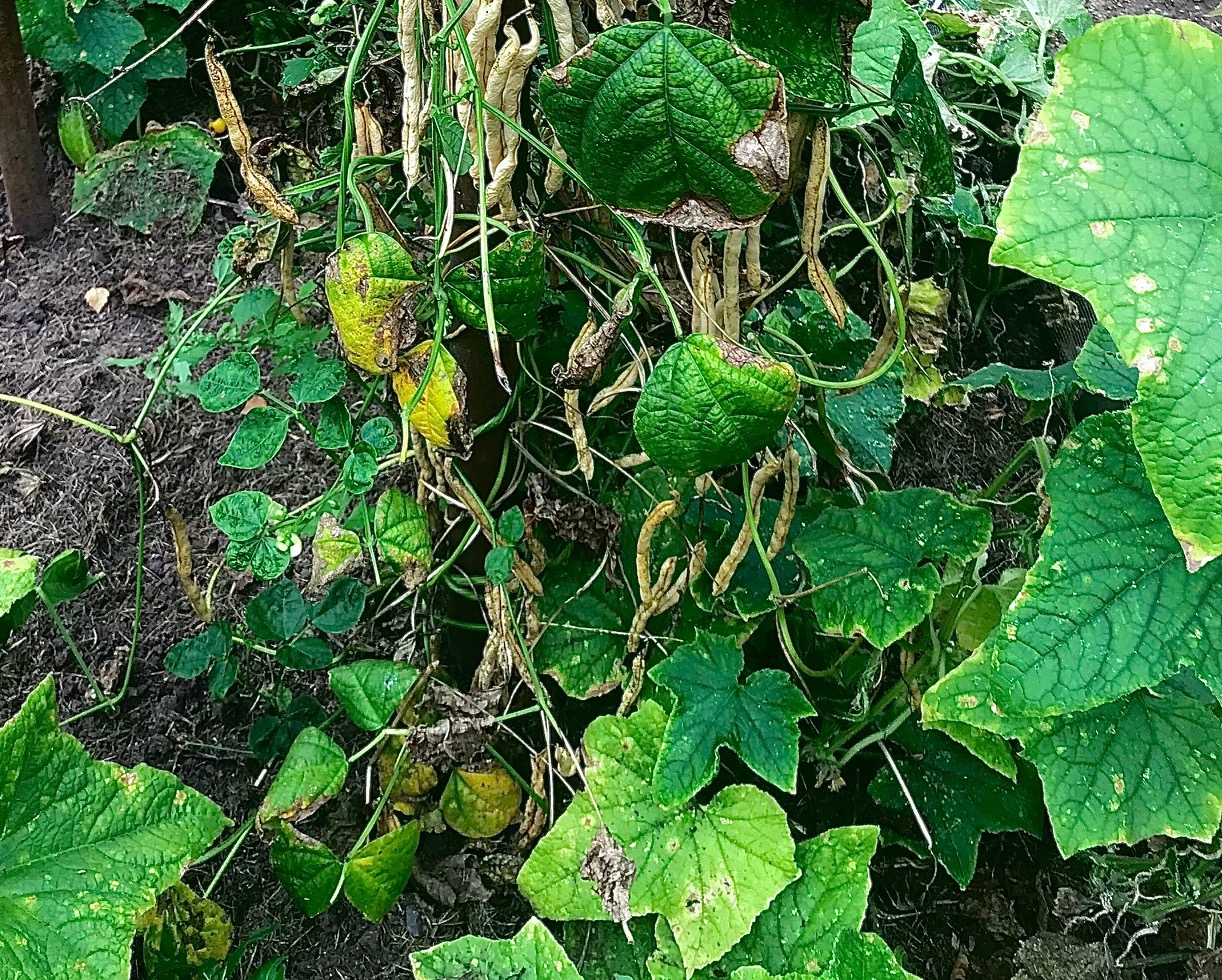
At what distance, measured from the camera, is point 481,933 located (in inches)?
51.4

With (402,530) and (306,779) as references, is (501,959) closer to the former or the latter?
(306,779)

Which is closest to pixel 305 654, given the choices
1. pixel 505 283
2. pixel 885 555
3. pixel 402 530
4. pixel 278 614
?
pixel 278 614

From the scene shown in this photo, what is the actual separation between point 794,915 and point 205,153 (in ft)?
5.24

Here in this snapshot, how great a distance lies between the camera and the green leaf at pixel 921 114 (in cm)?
86

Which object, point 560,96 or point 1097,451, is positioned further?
point 1097,451

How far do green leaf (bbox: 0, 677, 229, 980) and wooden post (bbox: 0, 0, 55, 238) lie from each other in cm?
110

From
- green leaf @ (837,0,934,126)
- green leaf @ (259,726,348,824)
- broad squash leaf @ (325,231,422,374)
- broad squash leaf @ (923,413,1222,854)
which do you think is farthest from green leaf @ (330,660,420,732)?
green leaf @ (837,0,934,126)

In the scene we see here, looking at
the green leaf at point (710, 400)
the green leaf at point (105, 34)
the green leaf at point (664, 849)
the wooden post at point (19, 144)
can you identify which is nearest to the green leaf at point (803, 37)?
the green leaf at point (710, 400)

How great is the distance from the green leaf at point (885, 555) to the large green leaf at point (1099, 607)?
17 cm

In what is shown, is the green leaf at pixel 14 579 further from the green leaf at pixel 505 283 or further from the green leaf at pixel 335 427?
the green leaf at pixel 505 283

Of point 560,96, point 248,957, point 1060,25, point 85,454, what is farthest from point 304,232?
point 1060,25

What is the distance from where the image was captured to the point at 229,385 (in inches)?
39.3

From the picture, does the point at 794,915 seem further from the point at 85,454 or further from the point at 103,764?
the point at 85,454

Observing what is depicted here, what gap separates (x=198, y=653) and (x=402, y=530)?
14.6 inches
